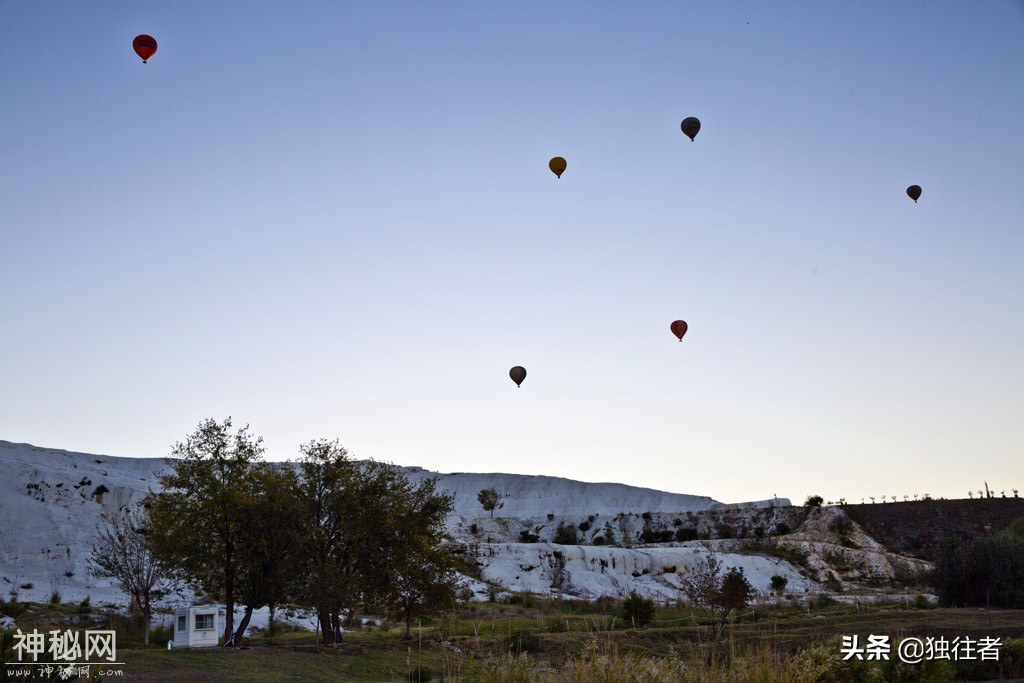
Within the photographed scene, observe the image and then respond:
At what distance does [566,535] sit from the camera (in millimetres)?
76750

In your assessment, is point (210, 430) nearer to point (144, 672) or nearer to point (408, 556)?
point (408, 556)

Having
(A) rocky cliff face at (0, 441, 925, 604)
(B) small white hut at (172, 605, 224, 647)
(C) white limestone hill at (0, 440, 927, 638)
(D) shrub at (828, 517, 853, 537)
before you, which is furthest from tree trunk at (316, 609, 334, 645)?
(D) shrub at (828, 517, 853, 537)

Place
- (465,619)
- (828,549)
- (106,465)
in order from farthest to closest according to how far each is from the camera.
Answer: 1. (106,465)
2. (828,549)
3. (465,619)

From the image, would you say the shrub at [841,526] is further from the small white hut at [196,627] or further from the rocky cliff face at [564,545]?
the small white hut at [196,627]

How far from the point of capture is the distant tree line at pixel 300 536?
2684 cm

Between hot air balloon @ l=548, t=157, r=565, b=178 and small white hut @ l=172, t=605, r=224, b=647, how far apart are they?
63.3 ft

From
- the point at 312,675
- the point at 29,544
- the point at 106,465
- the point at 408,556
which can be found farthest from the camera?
the point at 106,465

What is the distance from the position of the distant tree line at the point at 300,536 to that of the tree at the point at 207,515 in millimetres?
32

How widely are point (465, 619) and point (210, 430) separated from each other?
483 inches

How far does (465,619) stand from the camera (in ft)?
111

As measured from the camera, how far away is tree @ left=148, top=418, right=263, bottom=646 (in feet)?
87.4

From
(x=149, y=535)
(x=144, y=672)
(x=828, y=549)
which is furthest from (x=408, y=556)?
(x=828, y=549)

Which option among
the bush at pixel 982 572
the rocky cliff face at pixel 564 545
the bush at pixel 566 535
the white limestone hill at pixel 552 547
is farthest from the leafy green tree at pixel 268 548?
Answer: the bush at pixel 566 535

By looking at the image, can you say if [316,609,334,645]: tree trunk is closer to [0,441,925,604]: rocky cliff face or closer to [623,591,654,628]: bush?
[0,441,925,604]: rocky cliff face
